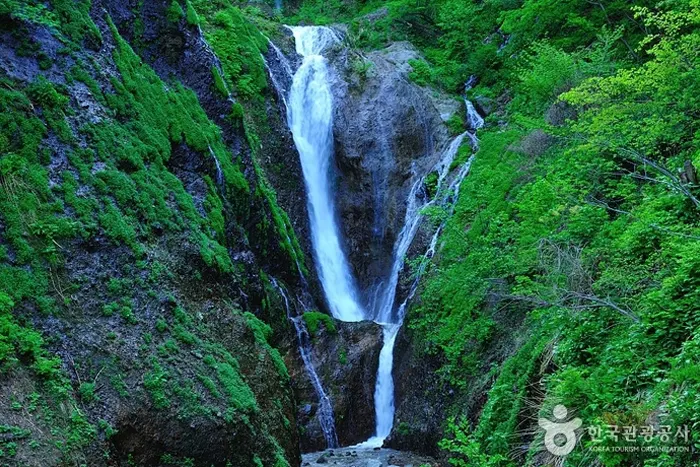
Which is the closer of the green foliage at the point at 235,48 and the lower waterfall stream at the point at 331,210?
the lower waterfall stream at the point at 331,210

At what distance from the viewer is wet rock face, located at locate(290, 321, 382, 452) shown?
521 inches

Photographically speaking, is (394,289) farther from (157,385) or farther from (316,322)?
(157,385)

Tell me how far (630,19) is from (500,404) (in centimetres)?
1012

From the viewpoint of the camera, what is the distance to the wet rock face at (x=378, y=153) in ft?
61.7

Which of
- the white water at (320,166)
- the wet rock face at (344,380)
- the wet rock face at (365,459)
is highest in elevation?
the white water at (320,166)

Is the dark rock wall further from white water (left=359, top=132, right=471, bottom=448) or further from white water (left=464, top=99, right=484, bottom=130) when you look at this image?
white water (left=464, top=99, right=484, bottom=130)

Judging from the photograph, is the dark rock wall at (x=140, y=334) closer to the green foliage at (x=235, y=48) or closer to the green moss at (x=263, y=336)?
the green moss at (x=263, y=336)

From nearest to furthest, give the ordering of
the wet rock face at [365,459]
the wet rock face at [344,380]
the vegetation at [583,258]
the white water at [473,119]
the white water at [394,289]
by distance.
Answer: the vegetation at [583,258], the wet rock face at [365,459], the wet rock face at [344,380], the white water at [394,289], the white water at [473,119]

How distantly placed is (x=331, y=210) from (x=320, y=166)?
5.57 ft

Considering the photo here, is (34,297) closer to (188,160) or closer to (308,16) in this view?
(188,160)

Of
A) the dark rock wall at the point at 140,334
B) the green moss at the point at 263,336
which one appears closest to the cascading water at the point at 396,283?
the dark rock wall at the point at 140,334

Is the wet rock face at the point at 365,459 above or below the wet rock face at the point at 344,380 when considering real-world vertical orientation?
below

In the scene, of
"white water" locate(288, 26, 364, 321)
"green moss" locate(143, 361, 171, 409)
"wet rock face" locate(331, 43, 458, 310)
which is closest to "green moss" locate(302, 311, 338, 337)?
"white water" locate(288, 26, 364, 321)

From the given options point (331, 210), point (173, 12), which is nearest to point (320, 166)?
point (331, 210)
